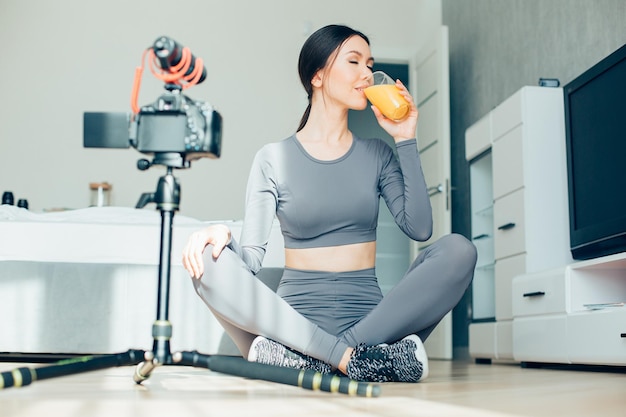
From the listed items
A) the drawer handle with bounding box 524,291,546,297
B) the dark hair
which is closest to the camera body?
the dark hair

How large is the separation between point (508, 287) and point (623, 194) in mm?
898

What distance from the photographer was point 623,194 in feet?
8.32

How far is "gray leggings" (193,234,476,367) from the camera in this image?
5.64ft

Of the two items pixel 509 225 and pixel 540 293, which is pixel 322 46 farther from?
pixel 509 225

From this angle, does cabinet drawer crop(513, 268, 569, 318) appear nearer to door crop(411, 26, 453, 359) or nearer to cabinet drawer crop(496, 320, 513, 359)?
cabinet drawer crop(496, 320, 513, 359)

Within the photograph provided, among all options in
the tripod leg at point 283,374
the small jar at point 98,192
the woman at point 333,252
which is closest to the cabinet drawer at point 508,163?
the woman at point 333,252

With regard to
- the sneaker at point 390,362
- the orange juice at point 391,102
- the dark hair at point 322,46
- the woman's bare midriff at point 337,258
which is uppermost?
the dark hair at point 322,46

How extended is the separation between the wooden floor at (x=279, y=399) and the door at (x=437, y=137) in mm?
2512

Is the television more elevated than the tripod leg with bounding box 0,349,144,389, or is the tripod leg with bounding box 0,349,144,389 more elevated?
the television

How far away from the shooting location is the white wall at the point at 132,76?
5246 millimetres

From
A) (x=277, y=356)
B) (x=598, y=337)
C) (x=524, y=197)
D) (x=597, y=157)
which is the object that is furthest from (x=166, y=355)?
(x=524, y=197)

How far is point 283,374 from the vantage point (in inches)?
52.7

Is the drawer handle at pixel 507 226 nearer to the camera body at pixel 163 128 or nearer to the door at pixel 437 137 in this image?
the door at pixel 437 137

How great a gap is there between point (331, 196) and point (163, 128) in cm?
81
